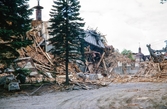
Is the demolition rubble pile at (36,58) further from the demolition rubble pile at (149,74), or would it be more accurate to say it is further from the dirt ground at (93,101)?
the demolition rubble pile at (149,74)

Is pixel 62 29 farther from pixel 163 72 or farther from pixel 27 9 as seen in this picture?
pixel 163 72

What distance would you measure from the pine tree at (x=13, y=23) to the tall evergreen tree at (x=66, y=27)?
4.23m

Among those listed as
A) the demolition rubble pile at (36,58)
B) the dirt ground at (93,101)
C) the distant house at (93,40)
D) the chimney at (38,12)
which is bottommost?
the dirt ground at (93,101)

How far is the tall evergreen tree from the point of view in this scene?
17.9 meters

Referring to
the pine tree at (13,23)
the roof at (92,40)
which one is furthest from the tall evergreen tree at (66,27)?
the roof at (92,40)

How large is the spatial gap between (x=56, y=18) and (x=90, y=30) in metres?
23.8

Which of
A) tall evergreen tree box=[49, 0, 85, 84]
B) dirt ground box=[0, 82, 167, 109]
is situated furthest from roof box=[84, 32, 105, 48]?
dirt ground box=[0, 82, 167, 109]

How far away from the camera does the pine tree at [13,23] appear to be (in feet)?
42.4

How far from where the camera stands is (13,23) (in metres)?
13.7

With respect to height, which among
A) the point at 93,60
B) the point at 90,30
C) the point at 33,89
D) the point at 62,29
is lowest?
the point at 33,89

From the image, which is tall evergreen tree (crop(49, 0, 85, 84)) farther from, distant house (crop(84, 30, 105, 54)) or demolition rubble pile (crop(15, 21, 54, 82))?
distant house (crop(84, 30, 105, 54))

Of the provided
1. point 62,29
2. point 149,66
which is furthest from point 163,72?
point 62,29

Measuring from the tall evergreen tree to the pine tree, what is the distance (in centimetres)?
423

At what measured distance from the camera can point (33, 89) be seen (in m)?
15.5
